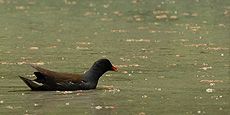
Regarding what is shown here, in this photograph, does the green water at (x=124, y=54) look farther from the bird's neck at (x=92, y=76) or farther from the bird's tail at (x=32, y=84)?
the bird's neck at (x=92, y=76)

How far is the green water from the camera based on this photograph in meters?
16.5

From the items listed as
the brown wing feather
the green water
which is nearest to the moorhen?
the brown wing feather

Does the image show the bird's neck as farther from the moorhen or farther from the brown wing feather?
the brown wing feather

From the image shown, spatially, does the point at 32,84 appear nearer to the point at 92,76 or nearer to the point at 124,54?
the point at 92,76

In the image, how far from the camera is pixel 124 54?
25.6 m

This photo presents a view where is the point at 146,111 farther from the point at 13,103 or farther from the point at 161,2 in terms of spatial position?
the point at 161,2

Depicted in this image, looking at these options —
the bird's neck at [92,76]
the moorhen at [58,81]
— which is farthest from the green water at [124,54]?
the bird's neck at [92,76]

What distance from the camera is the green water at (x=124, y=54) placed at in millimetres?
16516

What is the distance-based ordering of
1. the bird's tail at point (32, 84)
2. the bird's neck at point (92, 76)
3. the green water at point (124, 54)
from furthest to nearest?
the bird's neck at point (92, 76)
the bird's tail at point (32, 84)
the green water at point (124, 54)

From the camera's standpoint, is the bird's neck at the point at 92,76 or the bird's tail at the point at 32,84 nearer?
the bird's tail at the point at 32,84

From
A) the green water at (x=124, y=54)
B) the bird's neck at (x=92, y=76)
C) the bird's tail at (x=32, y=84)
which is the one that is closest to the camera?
the green water at (x=124, y=54)

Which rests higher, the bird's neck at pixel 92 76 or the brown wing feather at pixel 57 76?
the brown wing feather at pixel 57 76

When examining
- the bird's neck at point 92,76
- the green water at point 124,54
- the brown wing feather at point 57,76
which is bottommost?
the green water at point 124,54

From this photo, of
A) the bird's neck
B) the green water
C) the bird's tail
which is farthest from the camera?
the bird's neck
